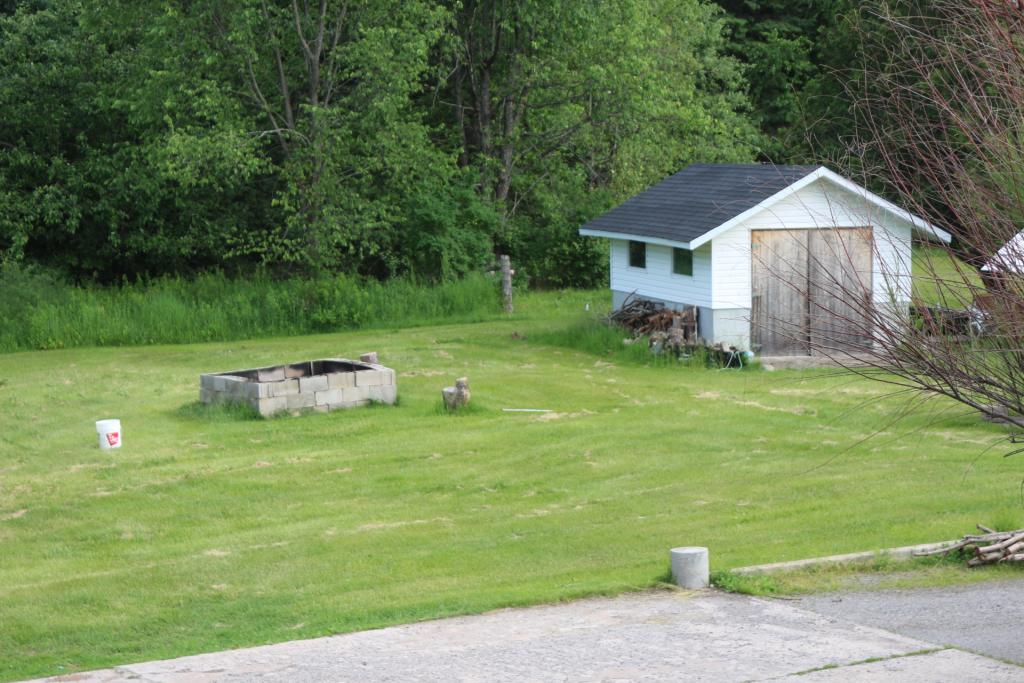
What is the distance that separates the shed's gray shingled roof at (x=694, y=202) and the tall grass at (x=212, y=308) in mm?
4833

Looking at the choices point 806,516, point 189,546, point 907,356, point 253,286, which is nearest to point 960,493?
point 806,516

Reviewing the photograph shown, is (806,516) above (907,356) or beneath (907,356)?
beneath

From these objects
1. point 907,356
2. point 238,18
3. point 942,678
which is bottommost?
point 942,678

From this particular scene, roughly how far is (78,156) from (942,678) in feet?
104

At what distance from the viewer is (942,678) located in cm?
786

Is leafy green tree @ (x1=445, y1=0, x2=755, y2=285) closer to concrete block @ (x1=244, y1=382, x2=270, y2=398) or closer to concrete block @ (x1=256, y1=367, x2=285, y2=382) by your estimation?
concrete block @ (x1=256, y1=367, x2=285, y2=382)

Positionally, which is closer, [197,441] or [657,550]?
[657,550]

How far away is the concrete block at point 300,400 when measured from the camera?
63.2 feet

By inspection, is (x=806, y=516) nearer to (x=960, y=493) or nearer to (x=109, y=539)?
(x=960, y=493)

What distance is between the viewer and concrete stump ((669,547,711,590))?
1005cm

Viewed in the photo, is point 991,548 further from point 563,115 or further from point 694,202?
point 563,115

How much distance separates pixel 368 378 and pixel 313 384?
0.91m

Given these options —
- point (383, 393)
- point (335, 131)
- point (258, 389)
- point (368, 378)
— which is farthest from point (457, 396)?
point (335, 131)

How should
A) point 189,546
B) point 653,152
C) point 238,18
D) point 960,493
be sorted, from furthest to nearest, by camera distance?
point 653,152, point 238,18, point 960,493, point 189,546
